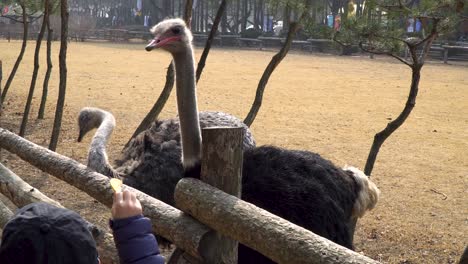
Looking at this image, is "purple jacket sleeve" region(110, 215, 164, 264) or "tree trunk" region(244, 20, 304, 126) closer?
"purple jacket sleeve" region(110, 215, 164, 264)

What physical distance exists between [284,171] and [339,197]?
13.6 inches

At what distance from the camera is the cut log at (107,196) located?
2443 mm

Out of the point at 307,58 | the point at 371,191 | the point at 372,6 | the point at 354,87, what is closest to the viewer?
the point at 371,191

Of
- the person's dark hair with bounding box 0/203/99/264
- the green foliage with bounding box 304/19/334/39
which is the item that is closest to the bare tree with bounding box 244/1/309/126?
the green foliage with bounding box 304/19/334/39

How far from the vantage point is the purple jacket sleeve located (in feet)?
5.79

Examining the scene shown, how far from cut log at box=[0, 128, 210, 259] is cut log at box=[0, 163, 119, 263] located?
5.5 inches

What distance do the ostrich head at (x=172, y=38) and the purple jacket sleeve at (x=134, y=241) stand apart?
65.2 inches

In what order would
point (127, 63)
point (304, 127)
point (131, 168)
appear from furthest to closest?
point (127, 63)
point (304, 127)
point (131, 168)

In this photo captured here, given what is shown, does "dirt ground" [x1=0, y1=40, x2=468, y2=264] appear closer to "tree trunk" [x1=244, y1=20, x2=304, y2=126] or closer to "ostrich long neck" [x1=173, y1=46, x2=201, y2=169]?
"tree trunk" [x1=244, y1=20, x2=304, y2=126]

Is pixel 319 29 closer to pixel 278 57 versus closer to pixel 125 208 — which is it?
pixel 278 57

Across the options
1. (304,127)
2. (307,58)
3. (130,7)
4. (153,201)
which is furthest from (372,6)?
(130,7)

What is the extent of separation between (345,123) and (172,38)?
7.75 m

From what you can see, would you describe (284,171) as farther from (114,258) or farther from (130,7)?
(130,7)

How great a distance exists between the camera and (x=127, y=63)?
21875 mm
